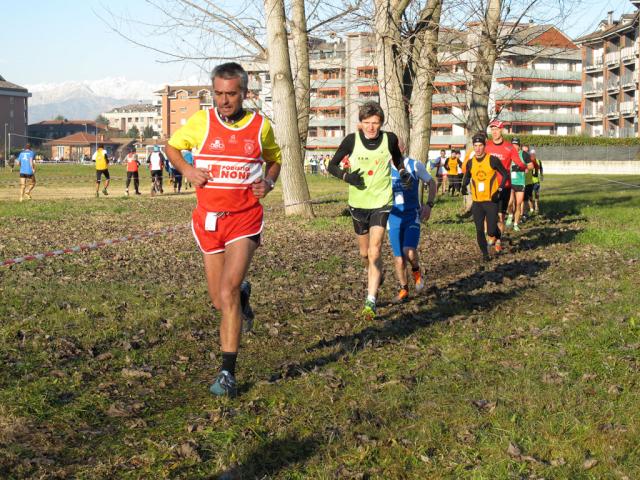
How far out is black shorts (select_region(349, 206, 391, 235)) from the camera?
376 inches

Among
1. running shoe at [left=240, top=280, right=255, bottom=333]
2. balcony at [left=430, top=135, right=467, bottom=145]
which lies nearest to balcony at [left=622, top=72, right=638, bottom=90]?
balcony at [left=430, top=135, right=467, bottom=145]

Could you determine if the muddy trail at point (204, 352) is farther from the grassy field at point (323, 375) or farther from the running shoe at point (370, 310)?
the running shoe at point (370, 310)

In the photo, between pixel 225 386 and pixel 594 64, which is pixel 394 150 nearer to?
pixel 225 386

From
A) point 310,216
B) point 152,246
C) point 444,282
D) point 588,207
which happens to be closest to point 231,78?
point 444,282

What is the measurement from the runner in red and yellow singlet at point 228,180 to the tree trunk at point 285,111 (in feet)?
50.0

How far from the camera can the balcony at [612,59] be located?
3681 inches

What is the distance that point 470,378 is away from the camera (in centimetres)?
694

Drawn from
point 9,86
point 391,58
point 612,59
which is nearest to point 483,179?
point 391,58

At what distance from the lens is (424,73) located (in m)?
23.1

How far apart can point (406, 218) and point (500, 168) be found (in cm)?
423

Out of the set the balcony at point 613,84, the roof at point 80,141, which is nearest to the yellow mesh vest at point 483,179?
the balcony at point 613,84

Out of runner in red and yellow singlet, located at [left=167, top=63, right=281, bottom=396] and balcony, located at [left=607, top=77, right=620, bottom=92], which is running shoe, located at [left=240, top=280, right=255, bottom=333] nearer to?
runner in red and yellow singlet, located at [left=167, top=63, right=281, bottom=396]

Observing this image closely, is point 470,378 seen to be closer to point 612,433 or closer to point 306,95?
point 612,433

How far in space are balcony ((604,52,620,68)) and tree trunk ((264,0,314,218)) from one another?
257 feet
